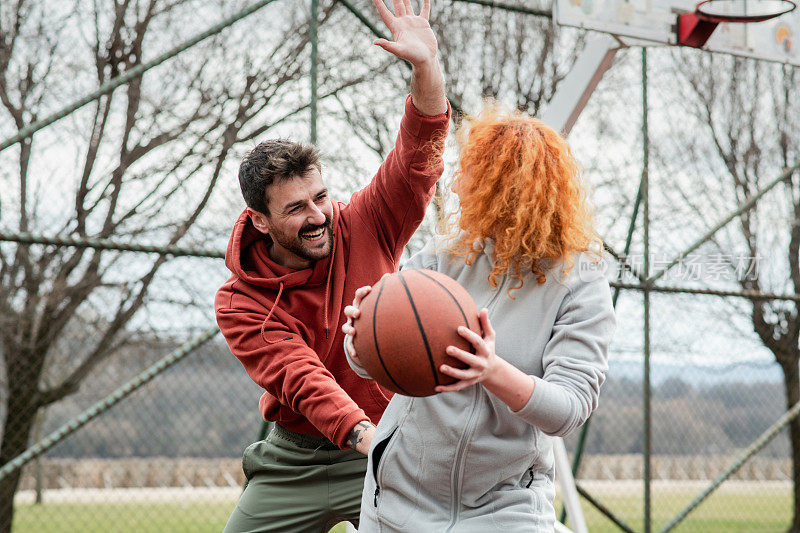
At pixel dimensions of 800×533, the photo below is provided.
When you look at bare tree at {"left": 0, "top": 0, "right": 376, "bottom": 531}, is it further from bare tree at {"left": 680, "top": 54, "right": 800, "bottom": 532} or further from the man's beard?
bare tree at {"left": 680, "top": 54, "right": 800, "bottom": 532}

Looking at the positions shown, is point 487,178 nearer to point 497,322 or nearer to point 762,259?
point 497,322

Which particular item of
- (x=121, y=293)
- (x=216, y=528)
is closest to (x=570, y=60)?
(x=121, y=293)

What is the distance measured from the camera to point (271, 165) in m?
2.57

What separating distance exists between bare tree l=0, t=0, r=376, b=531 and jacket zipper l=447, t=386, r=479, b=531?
140 inches

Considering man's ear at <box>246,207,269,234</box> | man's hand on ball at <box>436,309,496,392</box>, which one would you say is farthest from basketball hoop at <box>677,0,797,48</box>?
man's hand on ball at <box>436,309,496,392</box>

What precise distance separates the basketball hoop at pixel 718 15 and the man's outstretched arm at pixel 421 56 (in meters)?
2.54

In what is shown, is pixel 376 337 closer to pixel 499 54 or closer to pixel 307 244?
pixel 307 244

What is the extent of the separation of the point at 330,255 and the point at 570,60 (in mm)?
4324

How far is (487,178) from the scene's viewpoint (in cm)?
185

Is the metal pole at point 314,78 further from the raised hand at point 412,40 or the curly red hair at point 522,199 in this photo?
the curly red hair at point 522,199

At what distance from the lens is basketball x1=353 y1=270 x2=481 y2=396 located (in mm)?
1645

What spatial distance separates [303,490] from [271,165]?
1.02m

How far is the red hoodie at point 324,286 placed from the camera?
2.44 m

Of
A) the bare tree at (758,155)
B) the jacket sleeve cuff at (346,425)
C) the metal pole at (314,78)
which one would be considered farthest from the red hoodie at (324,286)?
the bare tree at (758,155)
